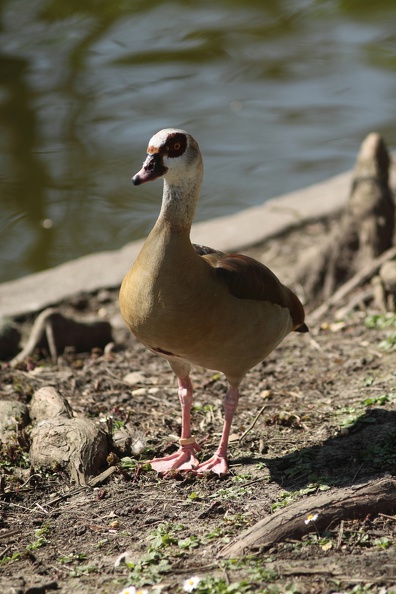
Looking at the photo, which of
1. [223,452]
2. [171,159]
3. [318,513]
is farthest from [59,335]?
[318,513]

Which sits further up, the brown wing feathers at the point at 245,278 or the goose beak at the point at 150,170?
the goose beak at the point at 150,170

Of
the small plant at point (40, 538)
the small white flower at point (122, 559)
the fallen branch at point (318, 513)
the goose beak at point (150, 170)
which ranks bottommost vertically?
the small plant at point (40, 538)

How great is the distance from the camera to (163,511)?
3936 millimetres

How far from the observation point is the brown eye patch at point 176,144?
4082 mm

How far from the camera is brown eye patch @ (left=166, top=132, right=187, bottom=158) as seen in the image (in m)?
4.08

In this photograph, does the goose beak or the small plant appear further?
the goose beak

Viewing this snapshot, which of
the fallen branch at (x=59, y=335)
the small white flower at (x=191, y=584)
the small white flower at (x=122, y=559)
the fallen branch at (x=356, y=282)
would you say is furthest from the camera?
the fallen branch at (x=356, y=282)

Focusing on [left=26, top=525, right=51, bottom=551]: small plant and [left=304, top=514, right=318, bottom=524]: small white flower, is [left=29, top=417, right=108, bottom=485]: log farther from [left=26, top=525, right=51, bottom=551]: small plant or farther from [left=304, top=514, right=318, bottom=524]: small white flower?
[left=304, top=514, right=318, bottom=524]: small white flower

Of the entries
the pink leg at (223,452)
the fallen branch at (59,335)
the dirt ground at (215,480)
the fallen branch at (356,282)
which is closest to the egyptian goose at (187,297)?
the pink leg at (223,452)

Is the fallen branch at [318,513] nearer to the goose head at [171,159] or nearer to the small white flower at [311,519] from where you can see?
the small white flower at [311,519]

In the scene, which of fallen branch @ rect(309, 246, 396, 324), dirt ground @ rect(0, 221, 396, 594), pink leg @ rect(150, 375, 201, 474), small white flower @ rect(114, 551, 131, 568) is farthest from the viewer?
fallen branch @ rect(309, 246, 396, 324)

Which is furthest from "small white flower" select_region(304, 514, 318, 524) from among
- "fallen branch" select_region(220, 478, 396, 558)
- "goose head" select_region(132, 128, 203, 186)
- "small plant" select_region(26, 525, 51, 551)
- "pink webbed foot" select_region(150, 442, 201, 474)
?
"goose head" select_region(132, 128, 203, 186)

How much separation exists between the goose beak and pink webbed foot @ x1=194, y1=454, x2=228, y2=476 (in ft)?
4.68

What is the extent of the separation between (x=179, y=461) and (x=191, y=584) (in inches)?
49.5
